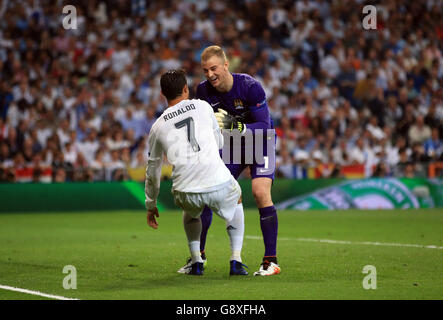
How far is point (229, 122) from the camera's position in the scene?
324 inches

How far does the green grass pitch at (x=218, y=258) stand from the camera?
689 cm

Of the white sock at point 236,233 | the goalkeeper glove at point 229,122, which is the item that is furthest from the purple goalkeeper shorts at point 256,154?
the white sock at point 236,233

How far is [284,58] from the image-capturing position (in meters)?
24.6

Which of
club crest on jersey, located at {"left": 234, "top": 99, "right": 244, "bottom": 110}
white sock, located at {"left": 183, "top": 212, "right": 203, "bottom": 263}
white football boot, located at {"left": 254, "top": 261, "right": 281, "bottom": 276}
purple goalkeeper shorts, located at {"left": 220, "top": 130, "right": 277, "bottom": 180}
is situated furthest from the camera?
club crest on jersey, located at {"left": 234, "top": 99, "right": 244, "bottom": 110}

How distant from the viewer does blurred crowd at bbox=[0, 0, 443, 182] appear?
1998 cm

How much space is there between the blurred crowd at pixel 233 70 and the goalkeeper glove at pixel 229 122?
1139 centimetres

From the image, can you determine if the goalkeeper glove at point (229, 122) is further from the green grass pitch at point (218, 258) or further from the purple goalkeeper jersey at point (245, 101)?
the green grass pitch at point (218, 258)

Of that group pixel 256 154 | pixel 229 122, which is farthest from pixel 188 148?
pixel 256 154

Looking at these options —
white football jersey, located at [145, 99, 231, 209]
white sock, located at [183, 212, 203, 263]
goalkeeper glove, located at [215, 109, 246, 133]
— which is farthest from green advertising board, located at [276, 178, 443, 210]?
white football jersey, located at [145, 99, 231, 209]

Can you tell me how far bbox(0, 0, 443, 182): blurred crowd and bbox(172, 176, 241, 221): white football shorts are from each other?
469 inches

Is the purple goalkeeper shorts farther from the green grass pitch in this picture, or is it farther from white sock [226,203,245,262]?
the green grass pitch

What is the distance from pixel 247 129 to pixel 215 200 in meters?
1.13
